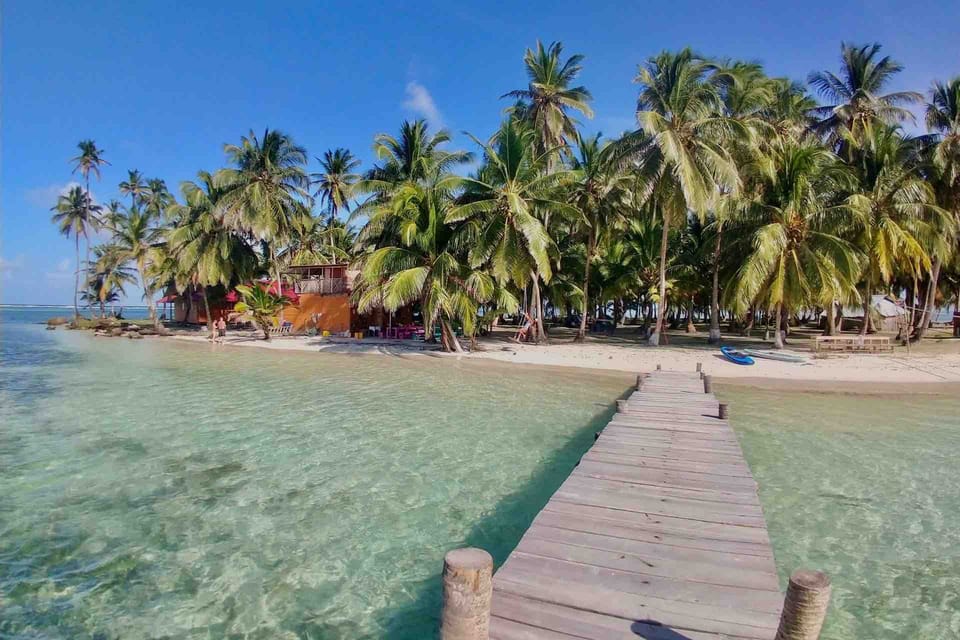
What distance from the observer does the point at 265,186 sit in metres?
29.7

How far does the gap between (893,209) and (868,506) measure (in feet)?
63.4

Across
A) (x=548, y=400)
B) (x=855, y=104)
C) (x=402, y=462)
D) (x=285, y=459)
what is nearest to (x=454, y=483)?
(x=402, y=462)

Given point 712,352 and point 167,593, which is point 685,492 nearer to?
point 167,593

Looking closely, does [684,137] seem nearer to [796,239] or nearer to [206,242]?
[796,239]

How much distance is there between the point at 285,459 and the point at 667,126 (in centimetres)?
1788

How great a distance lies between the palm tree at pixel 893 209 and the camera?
1922 cm

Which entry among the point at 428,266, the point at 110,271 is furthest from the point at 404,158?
the point at 110,271

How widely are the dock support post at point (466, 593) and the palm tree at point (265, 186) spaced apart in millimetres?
29397

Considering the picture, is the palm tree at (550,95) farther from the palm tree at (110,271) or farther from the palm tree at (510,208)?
the palm tree at (110,271)

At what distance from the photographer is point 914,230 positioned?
19594mm

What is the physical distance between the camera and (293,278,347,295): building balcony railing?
29328 millimetres

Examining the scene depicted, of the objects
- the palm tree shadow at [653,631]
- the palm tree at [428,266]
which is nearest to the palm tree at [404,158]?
the palm tree at [428,266]

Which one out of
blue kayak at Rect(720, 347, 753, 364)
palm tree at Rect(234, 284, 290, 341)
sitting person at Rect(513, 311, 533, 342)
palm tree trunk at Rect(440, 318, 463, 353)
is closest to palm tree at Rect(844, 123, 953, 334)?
blue kayak at Rect(720, 347, 753, 364)

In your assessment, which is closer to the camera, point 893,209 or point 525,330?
point 893,209
